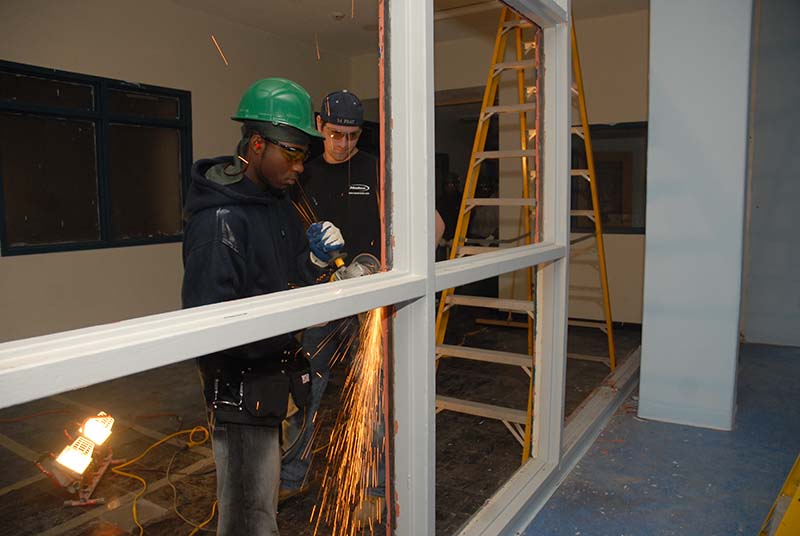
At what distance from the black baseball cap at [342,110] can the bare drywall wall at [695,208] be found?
1616mm

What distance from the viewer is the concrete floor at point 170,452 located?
238cm

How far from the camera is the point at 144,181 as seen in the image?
4961 mm

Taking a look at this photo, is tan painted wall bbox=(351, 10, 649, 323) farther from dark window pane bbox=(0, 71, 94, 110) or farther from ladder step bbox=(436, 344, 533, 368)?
ladder step bbox=(436, 344, 533, 368)

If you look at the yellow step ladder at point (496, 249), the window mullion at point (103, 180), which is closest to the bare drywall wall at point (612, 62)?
the yellow step ladder at point (496, 249)

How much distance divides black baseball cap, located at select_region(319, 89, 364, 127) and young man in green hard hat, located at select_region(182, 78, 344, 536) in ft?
1.98

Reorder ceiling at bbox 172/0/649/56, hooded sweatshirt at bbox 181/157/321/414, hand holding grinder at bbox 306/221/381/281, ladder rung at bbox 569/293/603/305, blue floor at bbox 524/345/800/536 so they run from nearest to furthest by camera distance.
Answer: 1. hooded sweatshirt at bbox 181/157/321/414
2. hand holding grinder at bbox 306/221/381/281
3. blue floor at bbox 524/345/800/536
4. ceiling at bbox 172/0/649/56
5. ladder rung at bbox 569/293/603/305

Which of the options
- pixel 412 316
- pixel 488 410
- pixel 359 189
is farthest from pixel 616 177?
pixel 412 316

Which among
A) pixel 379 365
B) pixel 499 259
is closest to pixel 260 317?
pixel 379 365

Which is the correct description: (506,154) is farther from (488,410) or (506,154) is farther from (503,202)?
(488,410)

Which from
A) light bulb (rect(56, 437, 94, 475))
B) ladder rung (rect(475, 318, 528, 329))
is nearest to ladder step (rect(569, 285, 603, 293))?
ladder rung (rect(475, 318, 528, 329))

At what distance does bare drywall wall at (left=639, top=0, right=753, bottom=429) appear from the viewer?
2818mm

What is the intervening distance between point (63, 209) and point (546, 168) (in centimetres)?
378

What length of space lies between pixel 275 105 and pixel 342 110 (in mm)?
701

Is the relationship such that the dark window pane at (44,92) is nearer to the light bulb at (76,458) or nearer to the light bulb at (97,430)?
the light bulb at (97,430)
